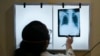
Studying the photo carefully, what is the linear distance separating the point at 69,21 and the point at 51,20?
0.19 metres

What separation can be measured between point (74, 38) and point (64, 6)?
1.17ft

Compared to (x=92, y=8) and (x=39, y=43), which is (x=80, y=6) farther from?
(x=39, y=43)

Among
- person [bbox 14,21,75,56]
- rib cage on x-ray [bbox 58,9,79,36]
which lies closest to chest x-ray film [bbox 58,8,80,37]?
rib cage on x-ray [bbox 58,9,79,36]

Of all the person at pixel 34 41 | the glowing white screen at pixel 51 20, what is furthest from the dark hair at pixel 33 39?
the glowing white screen at pixel 51 20

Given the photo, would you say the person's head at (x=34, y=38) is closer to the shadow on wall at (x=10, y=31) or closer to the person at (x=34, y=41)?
the person at (x=34, y=41)

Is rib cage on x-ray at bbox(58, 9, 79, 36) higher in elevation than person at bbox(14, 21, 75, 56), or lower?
higher

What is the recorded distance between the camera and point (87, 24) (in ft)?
6.45

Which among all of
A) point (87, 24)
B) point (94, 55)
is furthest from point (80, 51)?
point (87, 24)

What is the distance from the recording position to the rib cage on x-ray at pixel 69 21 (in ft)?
6.40

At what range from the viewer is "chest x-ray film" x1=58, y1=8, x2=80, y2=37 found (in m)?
1.95

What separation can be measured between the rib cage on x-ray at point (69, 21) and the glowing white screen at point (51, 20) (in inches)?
1.8

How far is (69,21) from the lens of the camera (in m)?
1.95

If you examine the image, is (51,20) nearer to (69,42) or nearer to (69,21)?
(69,21)

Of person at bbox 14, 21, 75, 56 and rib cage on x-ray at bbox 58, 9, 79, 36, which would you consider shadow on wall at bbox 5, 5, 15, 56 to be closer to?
person at bbox 14, 21, 75, 56
